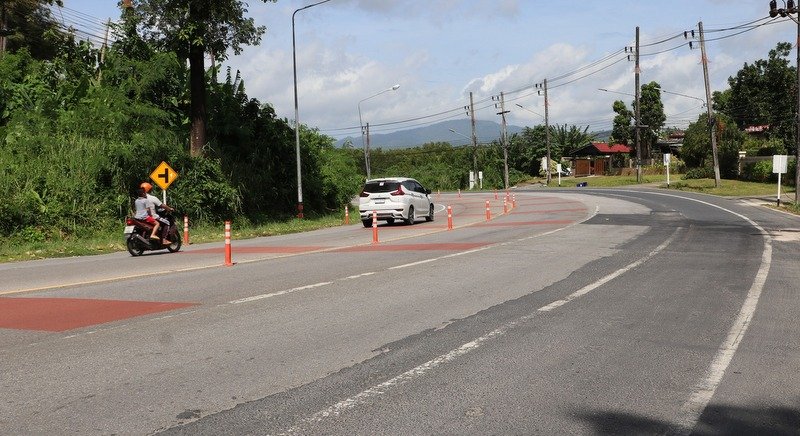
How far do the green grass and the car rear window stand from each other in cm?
338

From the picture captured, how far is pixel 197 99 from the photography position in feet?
95.3

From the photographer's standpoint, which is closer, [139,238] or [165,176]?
[139,238]

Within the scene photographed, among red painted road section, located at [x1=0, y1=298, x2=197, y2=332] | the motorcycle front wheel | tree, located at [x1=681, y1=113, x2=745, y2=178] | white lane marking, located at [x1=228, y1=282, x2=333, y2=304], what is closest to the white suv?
the motorcycle front wheel

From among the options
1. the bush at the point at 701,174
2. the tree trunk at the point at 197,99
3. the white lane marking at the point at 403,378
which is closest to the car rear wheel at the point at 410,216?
the tree trunk at the point at 197,99

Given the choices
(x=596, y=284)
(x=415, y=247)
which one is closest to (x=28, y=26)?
(x=415, y=247)

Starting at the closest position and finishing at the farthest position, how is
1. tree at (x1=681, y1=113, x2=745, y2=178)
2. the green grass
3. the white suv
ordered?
the green grass
the white suv
tree at (x1=681, y1=113, x2=745, y2=178)

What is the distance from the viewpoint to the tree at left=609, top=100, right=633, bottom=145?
89512 mm

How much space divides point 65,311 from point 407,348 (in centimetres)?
462

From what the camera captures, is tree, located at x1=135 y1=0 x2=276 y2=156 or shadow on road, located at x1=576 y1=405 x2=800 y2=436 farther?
tree, located at x1=135 y1=0 x2=276 y2=156

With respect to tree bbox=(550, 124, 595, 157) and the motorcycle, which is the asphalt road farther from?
tree bbox=(550, 124, 595, 157)

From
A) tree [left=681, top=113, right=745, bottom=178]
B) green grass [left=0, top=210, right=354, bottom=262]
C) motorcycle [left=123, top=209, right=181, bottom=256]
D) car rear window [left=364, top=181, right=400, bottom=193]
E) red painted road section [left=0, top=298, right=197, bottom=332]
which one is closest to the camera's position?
red painted road section [left=0, top=298, right=197, bottom=332]

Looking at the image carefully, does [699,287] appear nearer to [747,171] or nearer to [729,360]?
[729,360]

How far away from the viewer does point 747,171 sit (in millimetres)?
65750

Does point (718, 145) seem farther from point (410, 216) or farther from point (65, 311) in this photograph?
point (65, 311)
